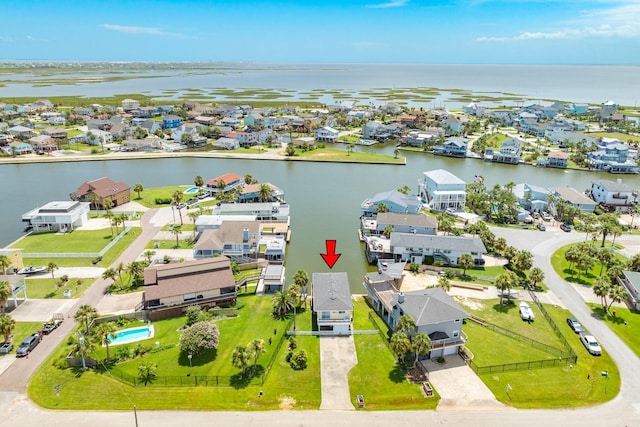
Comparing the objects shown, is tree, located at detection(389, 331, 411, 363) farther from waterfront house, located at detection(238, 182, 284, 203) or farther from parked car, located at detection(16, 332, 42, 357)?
Result: waterfront house, located at detection(238, 182, 284, 203)

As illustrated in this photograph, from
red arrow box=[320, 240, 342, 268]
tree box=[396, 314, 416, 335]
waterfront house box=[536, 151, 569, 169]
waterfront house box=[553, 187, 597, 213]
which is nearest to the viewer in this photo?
tree box=[396, 314, 416, 335]

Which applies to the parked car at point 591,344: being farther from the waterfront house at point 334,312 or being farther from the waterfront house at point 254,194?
the waterfront house at point 254,194

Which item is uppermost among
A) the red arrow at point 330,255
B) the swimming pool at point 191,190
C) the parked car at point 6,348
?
the swimming pool at point 191,190

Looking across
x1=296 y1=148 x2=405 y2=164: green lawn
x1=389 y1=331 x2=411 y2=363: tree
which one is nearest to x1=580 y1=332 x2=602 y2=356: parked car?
x1=389 y1=331 x2=411 y2=363: tree

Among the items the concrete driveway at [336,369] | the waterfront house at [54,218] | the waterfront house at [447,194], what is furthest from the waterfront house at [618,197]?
the waterfront house at [54,218]

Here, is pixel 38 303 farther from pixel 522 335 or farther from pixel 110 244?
pixel 522 335

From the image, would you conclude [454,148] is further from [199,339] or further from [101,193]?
[199,339]

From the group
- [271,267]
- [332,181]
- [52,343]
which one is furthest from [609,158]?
[52,343]
